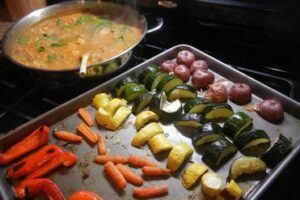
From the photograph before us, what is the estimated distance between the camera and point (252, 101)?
1.94 meters

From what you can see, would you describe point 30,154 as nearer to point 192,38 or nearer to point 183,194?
point 183,194

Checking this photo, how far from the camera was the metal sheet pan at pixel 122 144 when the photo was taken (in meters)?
1.51

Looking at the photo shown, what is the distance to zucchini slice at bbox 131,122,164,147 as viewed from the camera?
5.67 feet

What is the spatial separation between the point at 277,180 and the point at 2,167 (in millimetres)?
1402

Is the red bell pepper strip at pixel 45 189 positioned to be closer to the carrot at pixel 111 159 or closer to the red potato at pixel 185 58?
the carrot at pixel 111 159

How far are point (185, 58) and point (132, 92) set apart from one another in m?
0.48

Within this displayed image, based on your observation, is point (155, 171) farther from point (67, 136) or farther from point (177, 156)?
point (67, 136)

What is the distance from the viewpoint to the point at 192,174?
59.7 inches

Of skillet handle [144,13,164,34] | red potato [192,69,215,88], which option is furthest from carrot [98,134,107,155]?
A: skillet handle [144,13,164,34]

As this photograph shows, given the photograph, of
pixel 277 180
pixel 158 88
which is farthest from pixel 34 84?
pixel 277 180

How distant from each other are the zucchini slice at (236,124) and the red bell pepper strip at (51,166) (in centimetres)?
84

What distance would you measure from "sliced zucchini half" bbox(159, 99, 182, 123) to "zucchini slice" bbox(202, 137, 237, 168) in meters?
0.32

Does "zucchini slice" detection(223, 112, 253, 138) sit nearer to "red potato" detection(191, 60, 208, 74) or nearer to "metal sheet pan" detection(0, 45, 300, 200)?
"metal sheet pan" detection(0, 45, 300, 200)

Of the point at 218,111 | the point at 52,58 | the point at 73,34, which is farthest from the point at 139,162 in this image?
the point at 73,34
